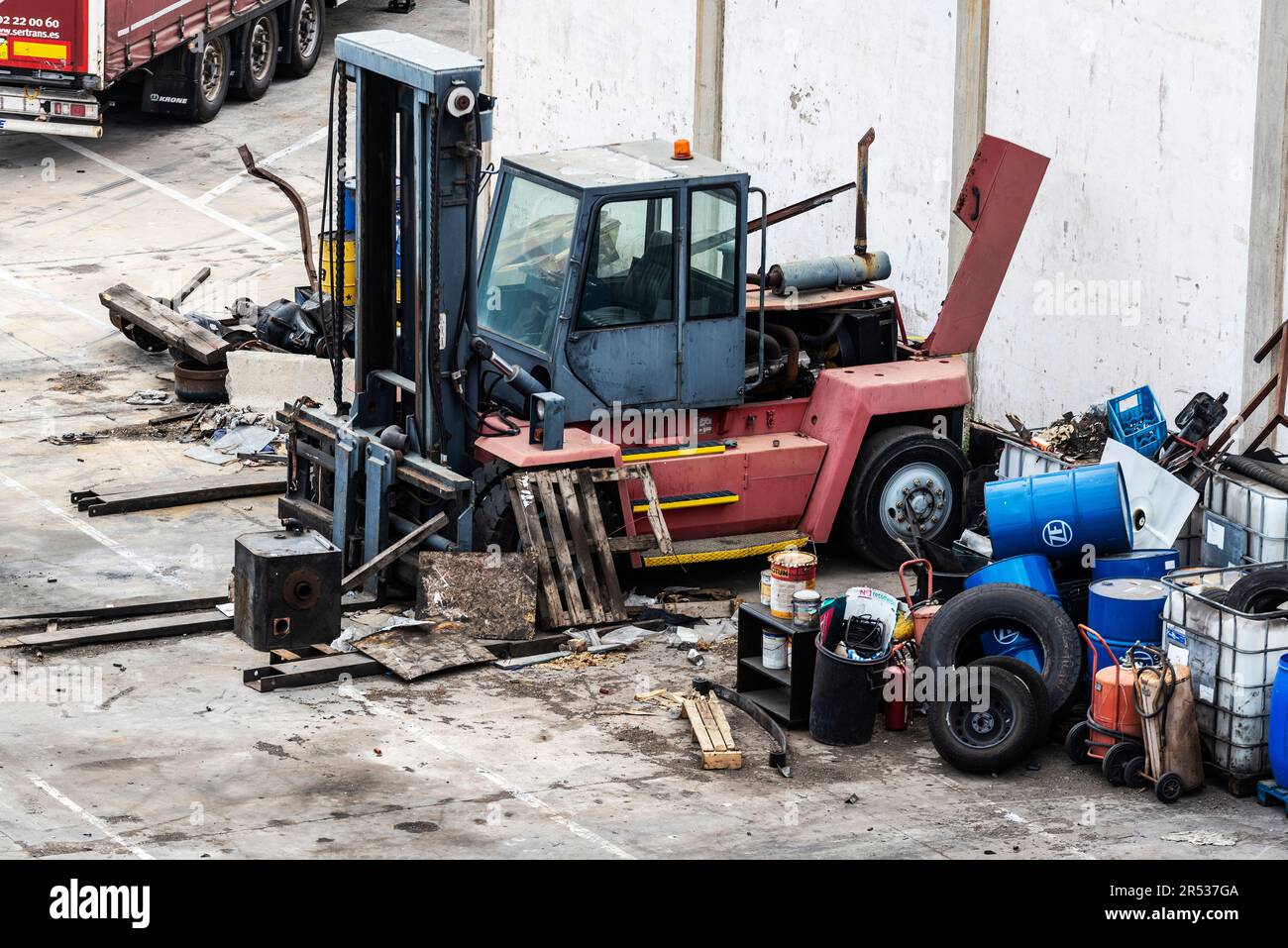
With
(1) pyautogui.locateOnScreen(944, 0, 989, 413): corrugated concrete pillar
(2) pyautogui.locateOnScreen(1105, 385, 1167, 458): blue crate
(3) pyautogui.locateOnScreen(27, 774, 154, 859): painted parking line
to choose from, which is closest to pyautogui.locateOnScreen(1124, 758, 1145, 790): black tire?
(2) pyautogui.locateOnScreen(1105, 385, 1167, 458): blue crate

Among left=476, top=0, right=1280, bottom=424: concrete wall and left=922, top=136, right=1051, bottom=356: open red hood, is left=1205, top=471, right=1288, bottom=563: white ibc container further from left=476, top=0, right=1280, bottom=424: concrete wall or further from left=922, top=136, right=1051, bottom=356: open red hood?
left=922, top=136, right=1051, bottom=356: open red hood

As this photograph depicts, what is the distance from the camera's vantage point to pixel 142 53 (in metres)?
22.3

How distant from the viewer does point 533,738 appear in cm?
962

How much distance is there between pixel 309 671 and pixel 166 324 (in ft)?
23.5

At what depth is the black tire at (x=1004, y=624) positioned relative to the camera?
9.60 m

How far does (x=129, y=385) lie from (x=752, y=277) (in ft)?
20.9

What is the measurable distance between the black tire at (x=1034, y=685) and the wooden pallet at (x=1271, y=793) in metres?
1.00

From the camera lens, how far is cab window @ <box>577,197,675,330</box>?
11461 mm

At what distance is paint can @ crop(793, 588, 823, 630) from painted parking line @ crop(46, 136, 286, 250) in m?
12.1

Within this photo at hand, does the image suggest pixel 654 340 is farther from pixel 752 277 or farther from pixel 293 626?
pixel 293 626

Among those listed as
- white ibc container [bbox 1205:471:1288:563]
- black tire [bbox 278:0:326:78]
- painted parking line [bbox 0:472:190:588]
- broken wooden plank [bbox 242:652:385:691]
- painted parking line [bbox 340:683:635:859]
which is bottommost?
painted parking line [bbox 340:683:635:859]

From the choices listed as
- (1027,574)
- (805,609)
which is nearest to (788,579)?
(805,609)

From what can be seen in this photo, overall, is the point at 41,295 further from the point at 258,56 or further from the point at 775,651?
the point at 775,651

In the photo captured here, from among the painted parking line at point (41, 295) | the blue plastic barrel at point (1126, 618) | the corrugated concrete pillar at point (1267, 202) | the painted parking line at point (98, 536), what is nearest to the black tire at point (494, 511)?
the painted parking line at point (98, 536)
